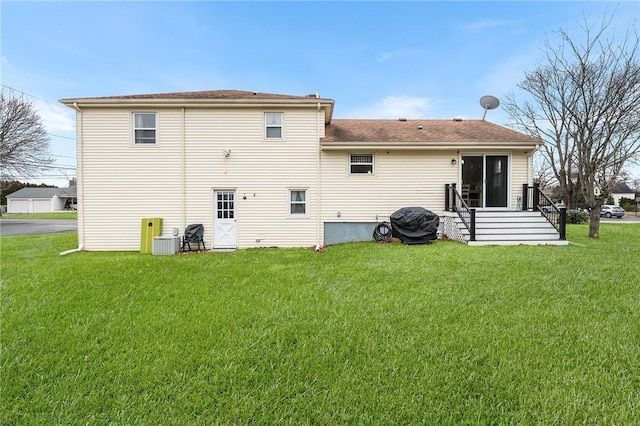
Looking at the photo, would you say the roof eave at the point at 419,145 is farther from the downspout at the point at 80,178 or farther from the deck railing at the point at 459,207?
the downspout at the point at 80,178

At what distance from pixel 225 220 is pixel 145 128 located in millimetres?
3949

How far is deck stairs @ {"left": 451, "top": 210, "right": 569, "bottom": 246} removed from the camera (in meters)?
8.82

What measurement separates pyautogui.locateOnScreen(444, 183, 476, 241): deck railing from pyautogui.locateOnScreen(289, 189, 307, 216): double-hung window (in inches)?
192

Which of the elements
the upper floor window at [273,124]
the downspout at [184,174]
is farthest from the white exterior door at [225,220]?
the upper floor window at [273,124]

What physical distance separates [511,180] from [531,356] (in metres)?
9.15

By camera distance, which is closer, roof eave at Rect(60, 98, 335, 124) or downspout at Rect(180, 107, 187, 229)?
roof eave at Rect(60, 98, 335, 124)

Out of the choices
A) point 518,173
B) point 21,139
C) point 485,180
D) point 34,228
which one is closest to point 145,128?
point 485,180

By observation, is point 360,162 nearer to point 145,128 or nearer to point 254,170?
point 254,170

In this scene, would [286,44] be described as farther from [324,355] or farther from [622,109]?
[324,355]

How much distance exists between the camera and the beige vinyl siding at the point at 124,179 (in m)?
9.71

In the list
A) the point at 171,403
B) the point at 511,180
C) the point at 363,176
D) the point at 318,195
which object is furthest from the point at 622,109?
the point at 171,403

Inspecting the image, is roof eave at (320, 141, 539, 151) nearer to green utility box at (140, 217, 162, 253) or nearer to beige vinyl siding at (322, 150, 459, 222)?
beige vinyl siding at (322, 150, 459, 222)

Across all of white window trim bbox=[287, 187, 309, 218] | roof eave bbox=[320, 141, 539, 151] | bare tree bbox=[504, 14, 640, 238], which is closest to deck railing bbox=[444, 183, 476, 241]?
roof eave bbox=[320, 141, 539, 151]

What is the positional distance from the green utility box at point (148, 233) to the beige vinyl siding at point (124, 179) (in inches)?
13.3
